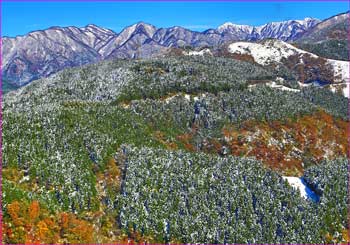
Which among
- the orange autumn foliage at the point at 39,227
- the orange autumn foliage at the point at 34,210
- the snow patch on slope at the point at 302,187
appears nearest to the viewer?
the orange autumn foliage at the point at 39,227

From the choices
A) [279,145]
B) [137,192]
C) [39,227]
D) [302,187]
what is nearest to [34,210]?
[39,227]

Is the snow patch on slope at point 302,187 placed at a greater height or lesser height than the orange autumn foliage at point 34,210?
lesser

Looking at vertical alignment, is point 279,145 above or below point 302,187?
above

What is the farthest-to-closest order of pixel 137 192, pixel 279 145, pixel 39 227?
1. pixel 279 145
2. pixel 137 192
3. pixel 39 227

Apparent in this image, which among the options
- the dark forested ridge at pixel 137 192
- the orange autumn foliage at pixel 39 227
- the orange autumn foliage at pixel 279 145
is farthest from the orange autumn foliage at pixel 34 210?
the orange autumn foliage at pixel 279 145

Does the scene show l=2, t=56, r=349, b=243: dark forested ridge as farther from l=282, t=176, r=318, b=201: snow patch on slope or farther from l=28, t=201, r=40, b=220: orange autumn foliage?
l=282, t=176, r=318, b=201: snow patch on slope

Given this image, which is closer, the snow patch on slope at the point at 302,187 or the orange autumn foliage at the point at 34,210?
the orange autumn foliage at the point at 34,210

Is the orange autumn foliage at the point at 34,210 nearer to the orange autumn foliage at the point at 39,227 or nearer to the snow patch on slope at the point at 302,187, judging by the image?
the orange autumn foliage at the point at 39,227

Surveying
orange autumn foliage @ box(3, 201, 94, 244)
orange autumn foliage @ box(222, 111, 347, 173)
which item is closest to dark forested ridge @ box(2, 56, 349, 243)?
orange autumn foliage @ box(3, 201, 94, 244)

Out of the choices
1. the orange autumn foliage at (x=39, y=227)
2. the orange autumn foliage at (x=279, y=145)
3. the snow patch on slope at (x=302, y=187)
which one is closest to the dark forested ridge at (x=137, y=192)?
the orange autumn foliage at (x=39, y=227)

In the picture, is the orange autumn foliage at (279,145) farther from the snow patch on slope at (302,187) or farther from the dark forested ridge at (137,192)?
the snow patch on slope at (302,187)

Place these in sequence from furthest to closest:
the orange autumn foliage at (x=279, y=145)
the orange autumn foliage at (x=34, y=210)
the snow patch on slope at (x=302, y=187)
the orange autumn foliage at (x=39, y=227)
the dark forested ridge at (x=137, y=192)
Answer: the orange autumn foliage at (x=279, y=145), the snow patch on slope at (x=302, y=187), the dark forested ridge at (x=137, y=192), the orange autumn foliage at (x=34, y=210), the orange autumn foliage at (x=39, y=227)

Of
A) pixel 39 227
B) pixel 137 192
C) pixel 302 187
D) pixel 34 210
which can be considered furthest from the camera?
pixel 302 187

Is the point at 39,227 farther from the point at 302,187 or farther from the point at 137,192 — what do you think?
the point at 302,187
